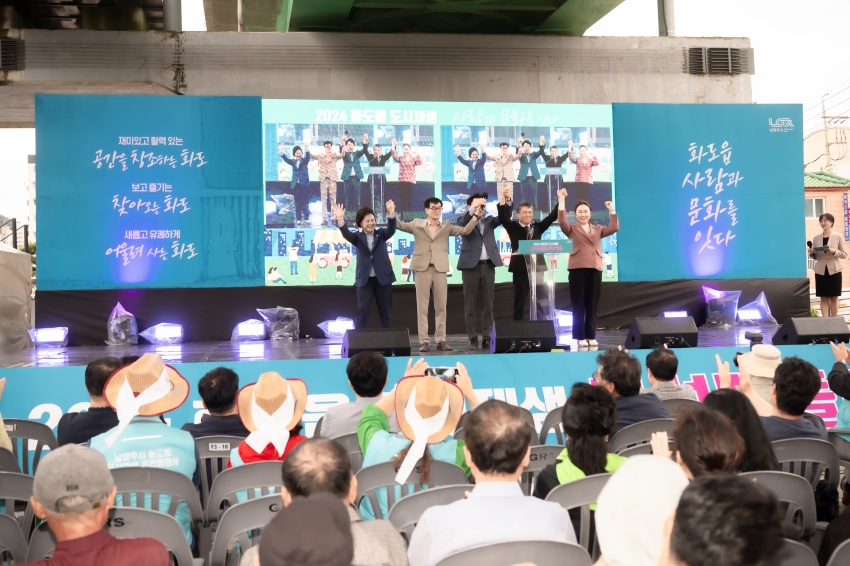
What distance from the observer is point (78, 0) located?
1312 centimetres

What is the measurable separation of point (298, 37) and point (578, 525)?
8.55 metres

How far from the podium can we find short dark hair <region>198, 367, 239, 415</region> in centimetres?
348

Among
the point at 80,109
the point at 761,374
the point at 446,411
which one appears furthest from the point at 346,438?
the point at 80,109

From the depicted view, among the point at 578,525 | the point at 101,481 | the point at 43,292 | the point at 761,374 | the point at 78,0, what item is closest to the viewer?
the point at 101,481

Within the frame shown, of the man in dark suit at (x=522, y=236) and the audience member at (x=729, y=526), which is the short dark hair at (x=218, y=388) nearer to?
the audience member at (x=729, y=526)

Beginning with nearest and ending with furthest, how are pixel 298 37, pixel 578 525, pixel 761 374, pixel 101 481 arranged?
pixel 101 481
pixel 578 525
pixel 761 374
pixel 298 37

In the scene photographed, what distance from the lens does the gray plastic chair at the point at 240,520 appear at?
2141 millimetres

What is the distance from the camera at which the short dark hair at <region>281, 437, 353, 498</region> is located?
1800 mm

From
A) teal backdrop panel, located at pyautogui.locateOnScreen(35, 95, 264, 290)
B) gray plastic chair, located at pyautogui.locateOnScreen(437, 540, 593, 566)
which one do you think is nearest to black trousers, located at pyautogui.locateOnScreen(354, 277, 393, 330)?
teal backdrop panel, located at pyautogui.locateOnScreen(35, 95, 264, 290)

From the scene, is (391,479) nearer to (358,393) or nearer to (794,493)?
(358,393)

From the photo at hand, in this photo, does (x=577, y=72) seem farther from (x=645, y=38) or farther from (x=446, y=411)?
(x=446, y=411)

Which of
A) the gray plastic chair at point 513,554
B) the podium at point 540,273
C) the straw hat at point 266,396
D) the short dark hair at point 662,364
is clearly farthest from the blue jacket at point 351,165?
the gray plastic chair at point 513,554

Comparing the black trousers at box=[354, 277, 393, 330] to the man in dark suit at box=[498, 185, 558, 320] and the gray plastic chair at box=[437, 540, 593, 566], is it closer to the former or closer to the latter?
the man in dark suit at box=[498, 185, 558, 320]

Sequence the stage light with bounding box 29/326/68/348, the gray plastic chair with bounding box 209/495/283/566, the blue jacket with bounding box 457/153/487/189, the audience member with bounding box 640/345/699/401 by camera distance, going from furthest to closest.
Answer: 1. the blue jacket with bounding box 457/153/487/189
2. the stage light with bounding box 29/326/68/348
3. the audience member with bounding box 640/345/699/401
4. the gray plastic chair with bounding box 209/495/283/566
